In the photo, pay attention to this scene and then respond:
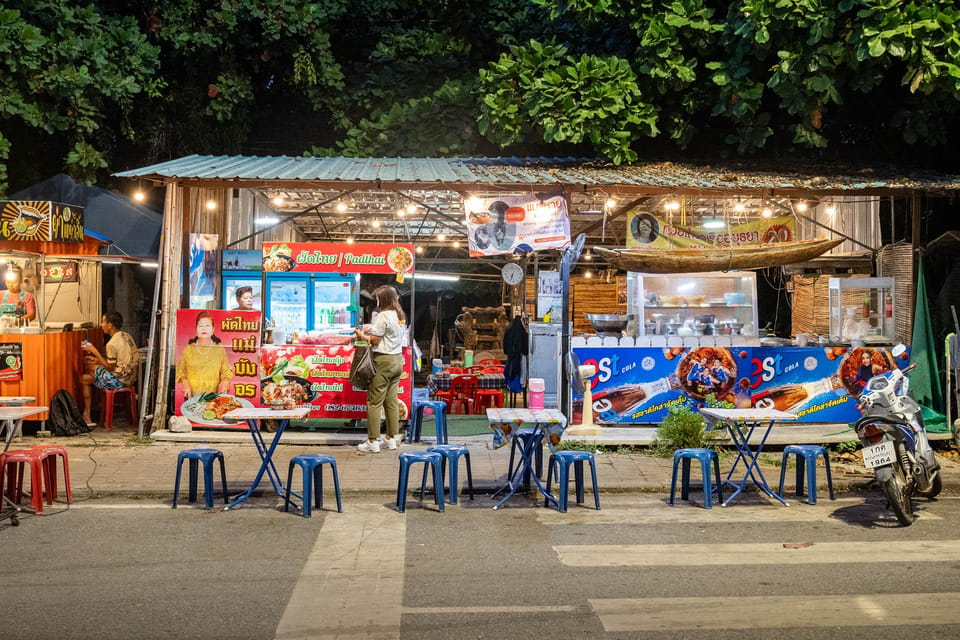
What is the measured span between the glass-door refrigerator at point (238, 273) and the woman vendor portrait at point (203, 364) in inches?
49.4

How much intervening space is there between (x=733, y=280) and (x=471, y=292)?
30.5ft

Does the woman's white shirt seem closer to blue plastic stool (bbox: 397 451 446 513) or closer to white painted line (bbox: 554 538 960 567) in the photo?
blue plastic stool (bbox: 397 451 446 513)

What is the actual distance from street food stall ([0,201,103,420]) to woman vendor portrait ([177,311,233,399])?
1962mm

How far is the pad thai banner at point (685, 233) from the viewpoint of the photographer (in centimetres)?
1239

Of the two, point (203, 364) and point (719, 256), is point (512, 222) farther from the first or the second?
point (203, 364)

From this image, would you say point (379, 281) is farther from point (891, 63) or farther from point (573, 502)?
point (573, 502)

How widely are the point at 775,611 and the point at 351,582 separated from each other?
105 inches

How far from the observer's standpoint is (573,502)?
26.9 feet

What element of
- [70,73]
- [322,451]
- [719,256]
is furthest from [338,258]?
[70,73]

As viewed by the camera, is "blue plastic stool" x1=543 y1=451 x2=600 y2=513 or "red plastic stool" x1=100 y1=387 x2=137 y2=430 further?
"red plastic stool" x1=100 y1=387 x2=137 y2=430

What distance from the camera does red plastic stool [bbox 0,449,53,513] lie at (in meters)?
7.23

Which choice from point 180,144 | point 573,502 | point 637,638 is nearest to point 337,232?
point 180,144

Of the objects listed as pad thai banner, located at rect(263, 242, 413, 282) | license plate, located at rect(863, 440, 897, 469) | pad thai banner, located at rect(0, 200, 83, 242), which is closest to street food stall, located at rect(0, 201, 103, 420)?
pad thai banner, located at rect(0, 200, 83, 242)

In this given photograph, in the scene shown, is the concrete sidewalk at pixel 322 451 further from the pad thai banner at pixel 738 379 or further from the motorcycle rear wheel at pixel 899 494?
the motorcycle rear wheel at pixel 899 494
